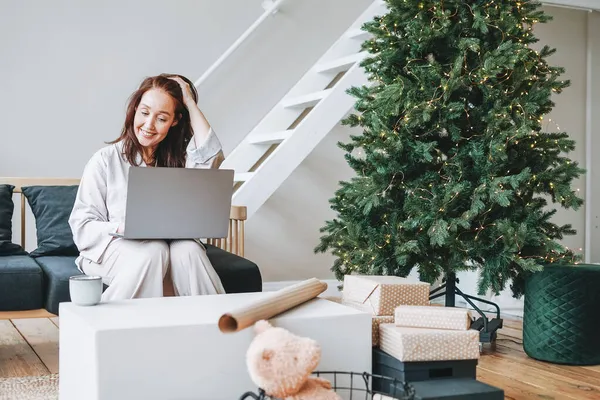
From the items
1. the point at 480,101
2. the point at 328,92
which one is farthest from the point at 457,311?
the point at 328,92

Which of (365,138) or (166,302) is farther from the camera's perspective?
A: (365,138)

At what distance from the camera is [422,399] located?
156 centimetres

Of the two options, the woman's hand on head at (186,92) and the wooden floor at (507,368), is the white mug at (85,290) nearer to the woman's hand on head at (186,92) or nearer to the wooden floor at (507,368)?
the wooden floor at (507,368)

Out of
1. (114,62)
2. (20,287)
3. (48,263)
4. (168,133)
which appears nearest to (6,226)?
(48,263)

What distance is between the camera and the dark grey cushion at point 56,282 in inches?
98.2

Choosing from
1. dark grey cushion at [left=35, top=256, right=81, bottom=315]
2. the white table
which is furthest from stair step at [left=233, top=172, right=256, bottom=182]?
the white table

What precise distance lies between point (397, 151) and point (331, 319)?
1235mm

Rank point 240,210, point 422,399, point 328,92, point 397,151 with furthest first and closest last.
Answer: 1. point 328,92
2. point 240,210
3. point 397,151
4. point 422,399

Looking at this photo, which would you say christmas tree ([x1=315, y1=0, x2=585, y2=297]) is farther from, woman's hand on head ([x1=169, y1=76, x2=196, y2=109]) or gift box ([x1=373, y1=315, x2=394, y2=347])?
gift box ([x1=373, y1=315, x2=394, y2=347])

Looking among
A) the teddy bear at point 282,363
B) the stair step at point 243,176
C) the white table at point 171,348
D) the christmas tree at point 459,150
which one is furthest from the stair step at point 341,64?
the teddy bear at point 282,363

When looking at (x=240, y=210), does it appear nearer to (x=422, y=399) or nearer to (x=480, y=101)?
(x=480, y=101)

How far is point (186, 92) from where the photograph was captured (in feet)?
9.04

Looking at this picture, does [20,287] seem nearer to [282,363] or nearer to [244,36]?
[282,363]

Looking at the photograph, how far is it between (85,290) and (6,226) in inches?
52.6
